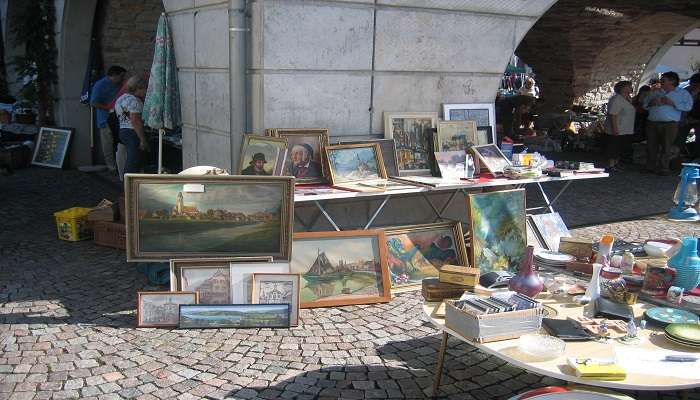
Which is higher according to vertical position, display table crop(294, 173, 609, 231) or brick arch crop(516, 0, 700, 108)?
brick arch crop(516, 0, 700, 108)

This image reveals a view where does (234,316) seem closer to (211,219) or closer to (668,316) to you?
(211,219)

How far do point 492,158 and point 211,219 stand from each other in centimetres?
271

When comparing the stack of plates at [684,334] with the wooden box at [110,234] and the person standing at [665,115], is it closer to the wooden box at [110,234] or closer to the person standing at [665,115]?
the wooden box at [110,234]

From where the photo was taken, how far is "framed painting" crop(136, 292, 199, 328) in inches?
163

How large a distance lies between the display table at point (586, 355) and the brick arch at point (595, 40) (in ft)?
36.4

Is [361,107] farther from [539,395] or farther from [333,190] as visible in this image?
[539,395]

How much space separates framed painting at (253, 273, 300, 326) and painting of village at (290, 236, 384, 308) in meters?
0.31

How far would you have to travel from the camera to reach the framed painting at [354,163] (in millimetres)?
5164

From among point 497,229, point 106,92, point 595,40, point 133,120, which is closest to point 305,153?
point 497,229

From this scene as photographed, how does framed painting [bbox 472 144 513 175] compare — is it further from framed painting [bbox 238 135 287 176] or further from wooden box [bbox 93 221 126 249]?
wooden box [bbox 93 221 126 249]

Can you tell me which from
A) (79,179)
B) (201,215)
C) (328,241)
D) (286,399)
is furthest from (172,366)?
(79,179)

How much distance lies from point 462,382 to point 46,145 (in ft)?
27.7

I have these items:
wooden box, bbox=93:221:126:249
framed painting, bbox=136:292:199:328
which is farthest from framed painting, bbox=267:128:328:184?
wooden box, bbox=93:221:126:249

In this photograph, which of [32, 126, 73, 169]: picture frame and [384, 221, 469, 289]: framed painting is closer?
[384, 221, 469, 289]: framed painting
